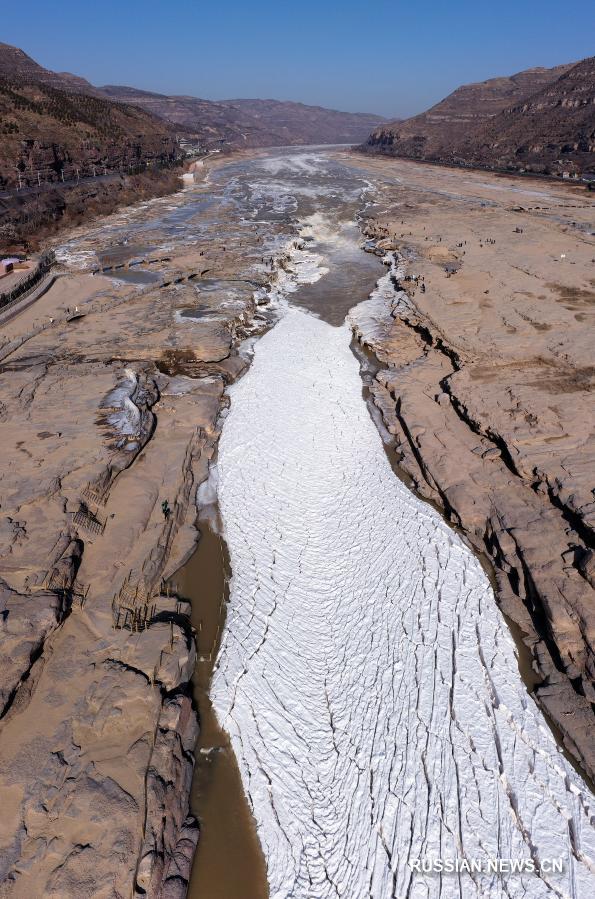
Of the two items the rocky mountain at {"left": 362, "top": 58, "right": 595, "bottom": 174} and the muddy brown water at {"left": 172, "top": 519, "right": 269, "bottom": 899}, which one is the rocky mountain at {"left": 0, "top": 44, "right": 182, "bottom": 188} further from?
the rocky mountain at {"left": 362, "top": 58, "right": 595, "bottom": 174}

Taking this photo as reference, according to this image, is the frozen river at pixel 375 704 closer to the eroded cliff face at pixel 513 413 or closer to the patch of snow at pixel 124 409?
the eroded cliff face at pixel 513 413

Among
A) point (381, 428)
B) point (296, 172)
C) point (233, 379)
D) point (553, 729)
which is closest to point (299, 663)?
point (553, 729)

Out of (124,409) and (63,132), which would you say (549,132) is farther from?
(124,409)

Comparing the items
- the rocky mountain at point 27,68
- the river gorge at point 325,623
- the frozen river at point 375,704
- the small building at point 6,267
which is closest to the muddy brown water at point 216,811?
the river gorge at point 325,623

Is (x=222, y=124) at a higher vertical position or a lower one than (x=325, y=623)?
higher

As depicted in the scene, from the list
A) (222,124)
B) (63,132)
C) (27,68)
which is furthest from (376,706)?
(222,124)

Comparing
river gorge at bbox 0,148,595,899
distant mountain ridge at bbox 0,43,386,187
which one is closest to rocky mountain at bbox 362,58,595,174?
distant mountain ridge at bbox 0,43,386,187

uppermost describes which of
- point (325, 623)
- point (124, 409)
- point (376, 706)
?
point (124, 409)

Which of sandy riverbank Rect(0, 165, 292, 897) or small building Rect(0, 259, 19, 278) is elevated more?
small building Rect(0, 259, 19, 278)
